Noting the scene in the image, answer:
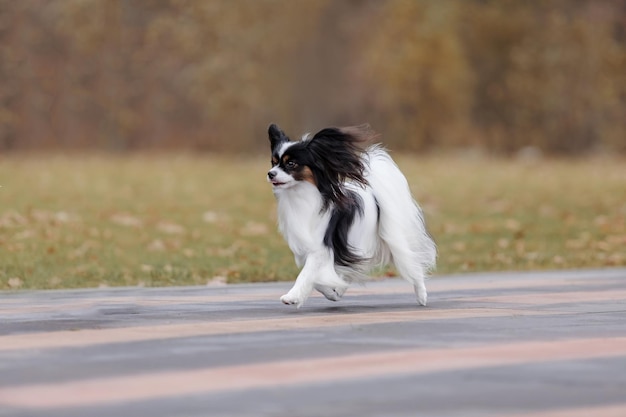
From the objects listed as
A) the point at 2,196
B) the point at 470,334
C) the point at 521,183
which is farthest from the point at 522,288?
the point at 521,183

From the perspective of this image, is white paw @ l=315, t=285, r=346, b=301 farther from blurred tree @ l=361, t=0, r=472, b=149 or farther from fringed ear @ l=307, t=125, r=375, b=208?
blurred tree @ l=361, t=0, r=472, b=149

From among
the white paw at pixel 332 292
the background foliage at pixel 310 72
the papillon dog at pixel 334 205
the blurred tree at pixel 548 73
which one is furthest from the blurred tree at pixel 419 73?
the papillon dog at pixel 334 205

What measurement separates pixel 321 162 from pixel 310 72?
90.3 ft

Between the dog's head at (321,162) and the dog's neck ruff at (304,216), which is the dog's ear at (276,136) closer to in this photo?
the dog's head at (321,162)

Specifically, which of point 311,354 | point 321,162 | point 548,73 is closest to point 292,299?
point 321,162

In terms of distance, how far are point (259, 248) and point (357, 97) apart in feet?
89.7

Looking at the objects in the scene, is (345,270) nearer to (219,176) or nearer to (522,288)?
(522,288)

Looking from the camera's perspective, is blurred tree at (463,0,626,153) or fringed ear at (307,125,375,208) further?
blurred tree at (463,0,626,153)

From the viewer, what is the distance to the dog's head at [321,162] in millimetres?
11430

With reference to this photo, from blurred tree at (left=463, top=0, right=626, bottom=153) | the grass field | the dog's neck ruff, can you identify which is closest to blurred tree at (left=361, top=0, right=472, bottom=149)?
blurred tree at (left=463, top=0, right=626, bottom=153)

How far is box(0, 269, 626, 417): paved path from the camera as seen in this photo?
23.9ft

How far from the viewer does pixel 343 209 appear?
11594 mm

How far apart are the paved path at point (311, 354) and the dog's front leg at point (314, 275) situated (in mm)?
160

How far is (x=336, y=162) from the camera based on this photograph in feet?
37.7
